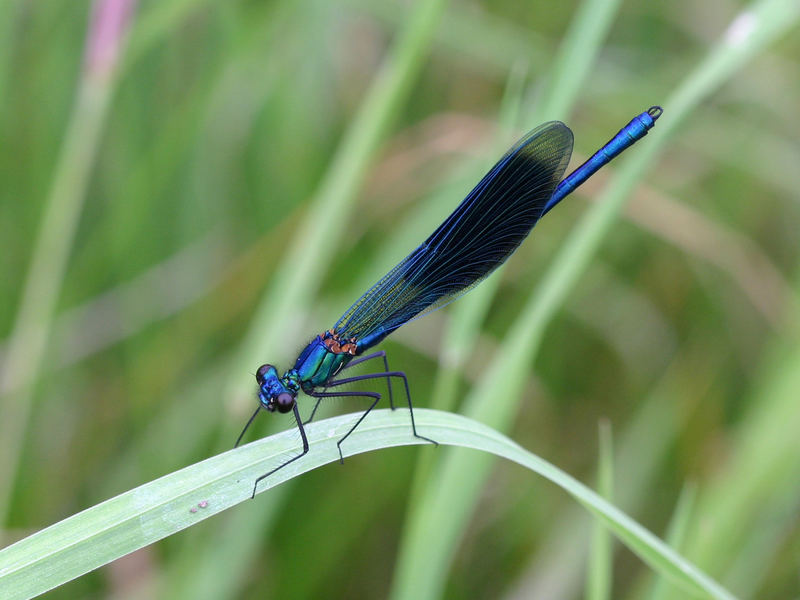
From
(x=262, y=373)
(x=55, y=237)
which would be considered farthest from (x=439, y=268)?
(x=55, y=237)

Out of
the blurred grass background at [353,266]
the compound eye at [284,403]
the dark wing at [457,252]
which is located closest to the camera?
the compound eye at [284,403]

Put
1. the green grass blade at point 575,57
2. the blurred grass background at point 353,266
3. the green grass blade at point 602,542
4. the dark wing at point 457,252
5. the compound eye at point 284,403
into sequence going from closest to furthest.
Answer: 1. the green grass blade at point 602,542
2. the green grass blade at point 575,57
3. the compound eye at point 284,403
4. the dark wing at point 457,252
5. the blurred grass background at point 353,266

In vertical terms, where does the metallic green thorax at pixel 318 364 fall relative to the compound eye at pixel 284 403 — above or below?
above

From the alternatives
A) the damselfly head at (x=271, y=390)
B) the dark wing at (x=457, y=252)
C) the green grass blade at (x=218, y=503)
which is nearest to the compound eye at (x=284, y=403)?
the damselfly head at (x=271, y=390)

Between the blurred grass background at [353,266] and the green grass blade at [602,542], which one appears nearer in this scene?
the green grass blade at [602,542]

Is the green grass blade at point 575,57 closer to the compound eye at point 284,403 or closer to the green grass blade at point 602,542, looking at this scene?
the green grass blade at point 602,542

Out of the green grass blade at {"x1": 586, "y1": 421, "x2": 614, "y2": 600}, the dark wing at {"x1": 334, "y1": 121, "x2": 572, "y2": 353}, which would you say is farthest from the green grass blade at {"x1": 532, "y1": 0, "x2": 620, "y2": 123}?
the green grass blade at {"x1": 586, "y1": 421, "x2": 614, "y2": 600}

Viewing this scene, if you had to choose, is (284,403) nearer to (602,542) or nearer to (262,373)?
(262,373)
